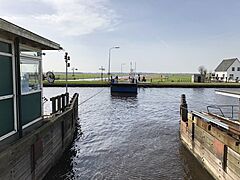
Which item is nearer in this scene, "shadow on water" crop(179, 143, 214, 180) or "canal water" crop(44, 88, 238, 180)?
"shadow on water" crop(179, 143, 214, 180)

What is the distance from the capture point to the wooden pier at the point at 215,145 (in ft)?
23.8

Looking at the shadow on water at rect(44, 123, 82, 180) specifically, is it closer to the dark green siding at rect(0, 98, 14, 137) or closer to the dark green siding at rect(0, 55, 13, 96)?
the dark green siding at rect(0, 98, 14, 137)

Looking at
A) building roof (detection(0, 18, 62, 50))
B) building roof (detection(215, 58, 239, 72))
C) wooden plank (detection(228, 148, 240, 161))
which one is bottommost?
wooden plank (detection(228, 148, 240, 161))

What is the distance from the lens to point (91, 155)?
1166 centimetres

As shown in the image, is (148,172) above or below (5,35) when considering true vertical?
below

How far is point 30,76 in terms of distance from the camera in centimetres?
960

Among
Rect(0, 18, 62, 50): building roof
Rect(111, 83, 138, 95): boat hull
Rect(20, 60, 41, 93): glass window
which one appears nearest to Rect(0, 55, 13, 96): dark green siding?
Rect(0, 18, 62, 50): building roof

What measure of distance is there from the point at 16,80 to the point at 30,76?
6.21ft

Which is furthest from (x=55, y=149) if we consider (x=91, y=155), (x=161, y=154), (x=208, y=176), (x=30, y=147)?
(x=208, y=176)

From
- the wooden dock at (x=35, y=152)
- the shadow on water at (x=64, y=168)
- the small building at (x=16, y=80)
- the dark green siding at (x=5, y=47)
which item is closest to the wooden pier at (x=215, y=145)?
the shadow on water at (x=64, y=168)

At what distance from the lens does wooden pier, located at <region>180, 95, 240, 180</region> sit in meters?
7.24

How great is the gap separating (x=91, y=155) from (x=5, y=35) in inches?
263

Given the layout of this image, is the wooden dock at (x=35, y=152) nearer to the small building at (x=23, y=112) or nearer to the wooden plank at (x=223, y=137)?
the small building at (x=23, y=112)

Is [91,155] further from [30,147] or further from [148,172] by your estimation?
[30,147]
